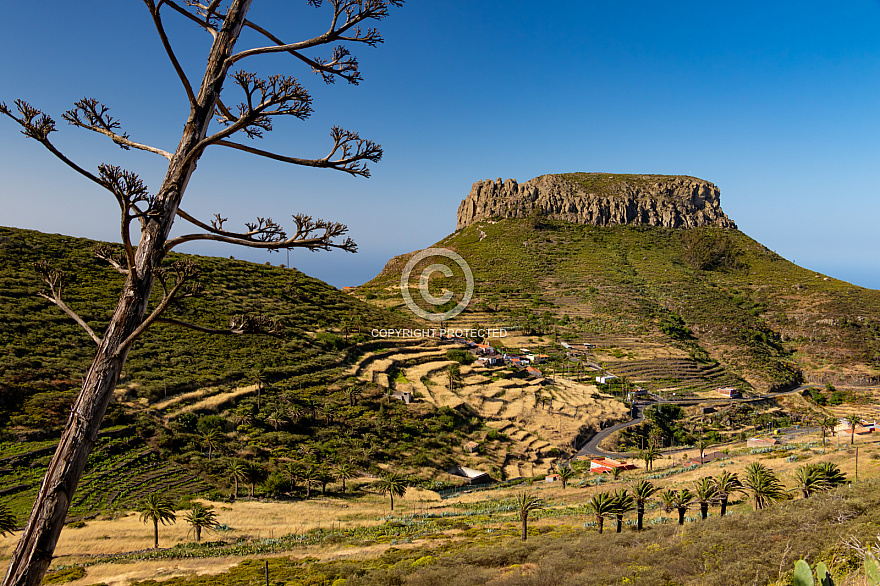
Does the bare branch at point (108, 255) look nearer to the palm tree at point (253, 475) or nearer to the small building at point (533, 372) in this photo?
the palm tree at point (253, 475)

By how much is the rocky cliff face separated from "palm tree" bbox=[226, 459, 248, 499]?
382 feet

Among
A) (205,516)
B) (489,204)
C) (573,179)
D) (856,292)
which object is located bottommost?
(205,516)

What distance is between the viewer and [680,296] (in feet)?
286

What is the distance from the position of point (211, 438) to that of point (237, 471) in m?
5.06

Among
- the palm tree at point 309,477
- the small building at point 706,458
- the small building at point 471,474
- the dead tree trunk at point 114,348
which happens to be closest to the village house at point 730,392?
the small building at point 706,458

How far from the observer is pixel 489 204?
140 meters

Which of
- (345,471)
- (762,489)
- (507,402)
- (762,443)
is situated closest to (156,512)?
(345,471)

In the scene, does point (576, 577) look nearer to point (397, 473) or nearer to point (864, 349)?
point (397, 473)

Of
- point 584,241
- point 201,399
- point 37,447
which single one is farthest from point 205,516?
point 584,241

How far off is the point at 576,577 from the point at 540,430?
38048 millimetres

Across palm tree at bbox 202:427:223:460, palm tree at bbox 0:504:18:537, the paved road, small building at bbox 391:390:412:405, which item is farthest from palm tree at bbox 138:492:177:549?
the paved road

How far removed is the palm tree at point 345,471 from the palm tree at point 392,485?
86.0 inches

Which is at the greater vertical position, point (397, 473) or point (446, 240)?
point (446, 240)

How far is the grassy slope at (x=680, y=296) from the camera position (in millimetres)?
70781
